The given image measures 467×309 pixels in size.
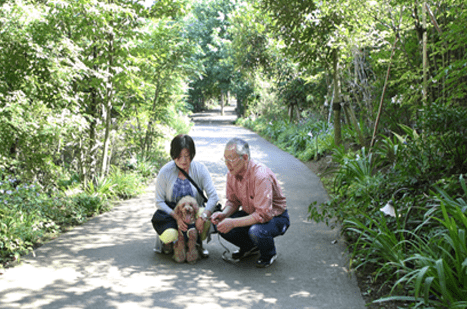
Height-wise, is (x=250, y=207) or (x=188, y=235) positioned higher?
(x=250, y=207)

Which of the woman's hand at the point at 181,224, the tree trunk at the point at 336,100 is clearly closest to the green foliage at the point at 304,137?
the tree trunk at the point at 336,100

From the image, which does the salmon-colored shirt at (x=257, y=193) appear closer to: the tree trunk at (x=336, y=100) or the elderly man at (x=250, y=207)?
the elderly man at (x=250, y=207)

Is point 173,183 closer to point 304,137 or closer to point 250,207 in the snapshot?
point 250,207

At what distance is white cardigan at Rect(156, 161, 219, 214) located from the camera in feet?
14.7

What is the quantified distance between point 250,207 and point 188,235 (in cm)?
72

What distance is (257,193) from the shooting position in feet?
13.7

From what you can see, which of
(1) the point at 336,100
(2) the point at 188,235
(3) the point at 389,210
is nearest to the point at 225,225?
(2) the point at 188,235

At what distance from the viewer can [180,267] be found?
4.40 m

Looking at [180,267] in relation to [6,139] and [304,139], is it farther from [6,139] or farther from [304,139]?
[304,139]

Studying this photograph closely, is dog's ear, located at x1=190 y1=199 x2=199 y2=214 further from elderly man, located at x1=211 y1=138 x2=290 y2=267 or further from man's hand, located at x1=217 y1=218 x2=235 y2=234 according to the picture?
man's hand, located at x1=217 y1=218 x2=235 y2=234

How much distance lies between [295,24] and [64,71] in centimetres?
443

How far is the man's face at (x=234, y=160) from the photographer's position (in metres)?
4.15

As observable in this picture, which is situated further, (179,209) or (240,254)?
(240,254)

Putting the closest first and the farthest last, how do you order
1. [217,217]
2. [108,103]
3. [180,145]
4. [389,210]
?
[389,210] → [217,217] → [180,145] → [108,103]
